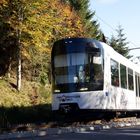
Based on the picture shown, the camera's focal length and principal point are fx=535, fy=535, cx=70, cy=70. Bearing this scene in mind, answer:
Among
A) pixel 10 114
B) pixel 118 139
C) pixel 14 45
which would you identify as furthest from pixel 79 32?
pixel 118 139

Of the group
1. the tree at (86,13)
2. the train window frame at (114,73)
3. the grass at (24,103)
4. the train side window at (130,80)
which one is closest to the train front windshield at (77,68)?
the train window frame at (114,73)

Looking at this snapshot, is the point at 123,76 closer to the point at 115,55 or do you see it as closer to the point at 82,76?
the point at 115,55

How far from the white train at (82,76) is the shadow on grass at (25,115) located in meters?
3.02

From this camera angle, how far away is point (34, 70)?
138 ft

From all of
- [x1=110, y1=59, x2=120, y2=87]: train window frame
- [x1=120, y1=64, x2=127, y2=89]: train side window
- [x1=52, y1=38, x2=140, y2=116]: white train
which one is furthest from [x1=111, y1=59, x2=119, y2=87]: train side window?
[x1=120, y1=64, x2=127, y2=89]: train side window

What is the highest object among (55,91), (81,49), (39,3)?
(39,3)

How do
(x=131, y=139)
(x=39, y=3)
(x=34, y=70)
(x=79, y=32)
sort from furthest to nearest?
(x=79, y=32), (x=34, y=70), (x=39, y=3), (x=131, y=139)

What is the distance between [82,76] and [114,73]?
2.21 meters

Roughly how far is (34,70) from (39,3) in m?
7.64

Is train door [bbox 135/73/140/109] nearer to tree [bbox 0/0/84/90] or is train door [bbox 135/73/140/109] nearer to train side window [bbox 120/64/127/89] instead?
train side window [bbox 120/64/127/89]

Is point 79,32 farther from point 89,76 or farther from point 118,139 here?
point 118,139

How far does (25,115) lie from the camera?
28016 mm

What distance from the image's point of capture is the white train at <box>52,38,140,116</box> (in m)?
22.6

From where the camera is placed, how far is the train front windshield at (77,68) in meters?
22.7
